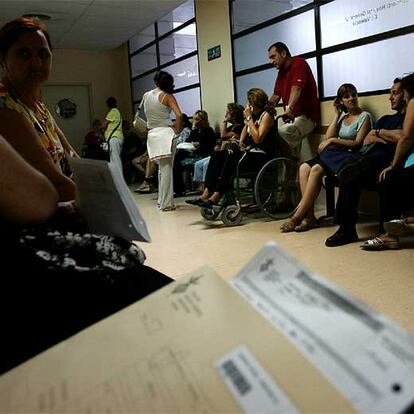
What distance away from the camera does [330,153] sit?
11.5 ft

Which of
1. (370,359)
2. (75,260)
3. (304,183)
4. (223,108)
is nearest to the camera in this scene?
(370,359)

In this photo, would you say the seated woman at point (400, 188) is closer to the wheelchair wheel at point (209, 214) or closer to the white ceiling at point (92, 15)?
the wheelchair wheel at point (209, 214)

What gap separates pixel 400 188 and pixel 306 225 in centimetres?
85

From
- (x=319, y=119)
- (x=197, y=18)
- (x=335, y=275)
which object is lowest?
(x=335, y=275)

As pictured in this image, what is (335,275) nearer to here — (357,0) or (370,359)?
(370,359)

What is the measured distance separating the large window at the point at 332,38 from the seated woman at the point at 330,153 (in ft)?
1.26

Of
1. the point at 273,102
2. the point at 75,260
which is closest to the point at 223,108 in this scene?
the point at 273,102

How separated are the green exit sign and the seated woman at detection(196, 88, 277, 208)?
210 centimetres

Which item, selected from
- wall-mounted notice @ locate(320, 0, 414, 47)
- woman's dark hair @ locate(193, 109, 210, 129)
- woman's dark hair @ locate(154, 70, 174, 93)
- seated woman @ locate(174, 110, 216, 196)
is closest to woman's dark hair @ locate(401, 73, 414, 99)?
wall-mounted notice @ locate(320, 0, 414, 47)

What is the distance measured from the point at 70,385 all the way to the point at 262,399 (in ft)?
0.71

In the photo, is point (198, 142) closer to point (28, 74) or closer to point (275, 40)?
point (275, 40)

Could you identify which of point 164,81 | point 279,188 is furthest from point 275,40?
point 279,188

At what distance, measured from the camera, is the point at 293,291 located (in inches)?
19.2

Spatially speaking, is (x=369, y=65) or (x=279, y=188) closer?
(x=369, y=65)
